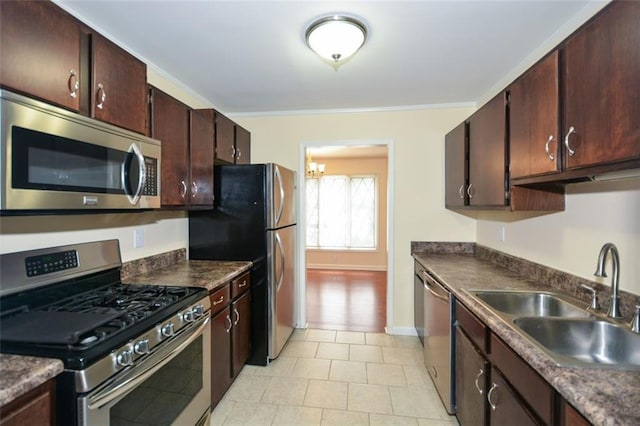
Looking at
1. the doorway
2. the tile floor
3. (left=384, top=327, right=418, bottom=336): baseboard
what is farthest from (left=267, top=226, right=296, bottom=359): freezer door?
the doorway

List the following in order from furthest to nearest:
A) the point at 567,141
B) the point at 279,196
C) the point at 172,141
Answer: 1. the point at 279,196
2. the point at 172,141
3. the point at 567,141

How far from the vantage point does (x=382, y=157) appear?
659cm

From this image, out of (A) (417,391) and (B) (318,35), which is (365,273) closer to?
(A) (417,391)

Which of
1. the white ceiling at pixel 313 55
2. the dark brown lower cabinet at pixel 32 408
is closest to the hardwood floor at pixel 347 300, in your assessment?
the white ceiling at pixel 313 55

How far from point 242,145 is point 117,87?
1.85 meters

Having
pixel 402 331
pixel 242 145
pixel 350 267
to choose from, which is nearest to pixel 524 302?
pixel 402 331

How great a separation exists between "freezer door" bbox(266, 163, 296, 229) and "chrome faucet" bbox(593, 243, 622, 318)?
215cm

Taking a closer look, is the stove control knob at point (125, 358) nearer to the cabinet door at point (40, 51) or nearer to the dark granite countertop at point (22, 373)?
the dark granite countertop at point (22, 373)

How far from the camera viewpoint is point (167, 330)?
1.48 metres

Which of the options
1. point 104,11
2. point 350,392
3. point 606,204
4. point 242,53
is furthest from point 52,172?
point 606,204

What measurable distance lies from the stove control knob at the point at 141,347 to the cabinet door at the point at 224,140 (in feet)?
5.98

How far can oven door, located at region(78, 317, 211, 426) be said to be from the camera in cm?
111

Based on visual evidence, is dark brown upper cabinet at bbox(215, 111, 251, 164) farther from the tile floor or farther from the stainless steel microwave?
the tile floor

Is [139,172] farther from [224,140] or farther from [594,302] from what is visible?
[594,302]
